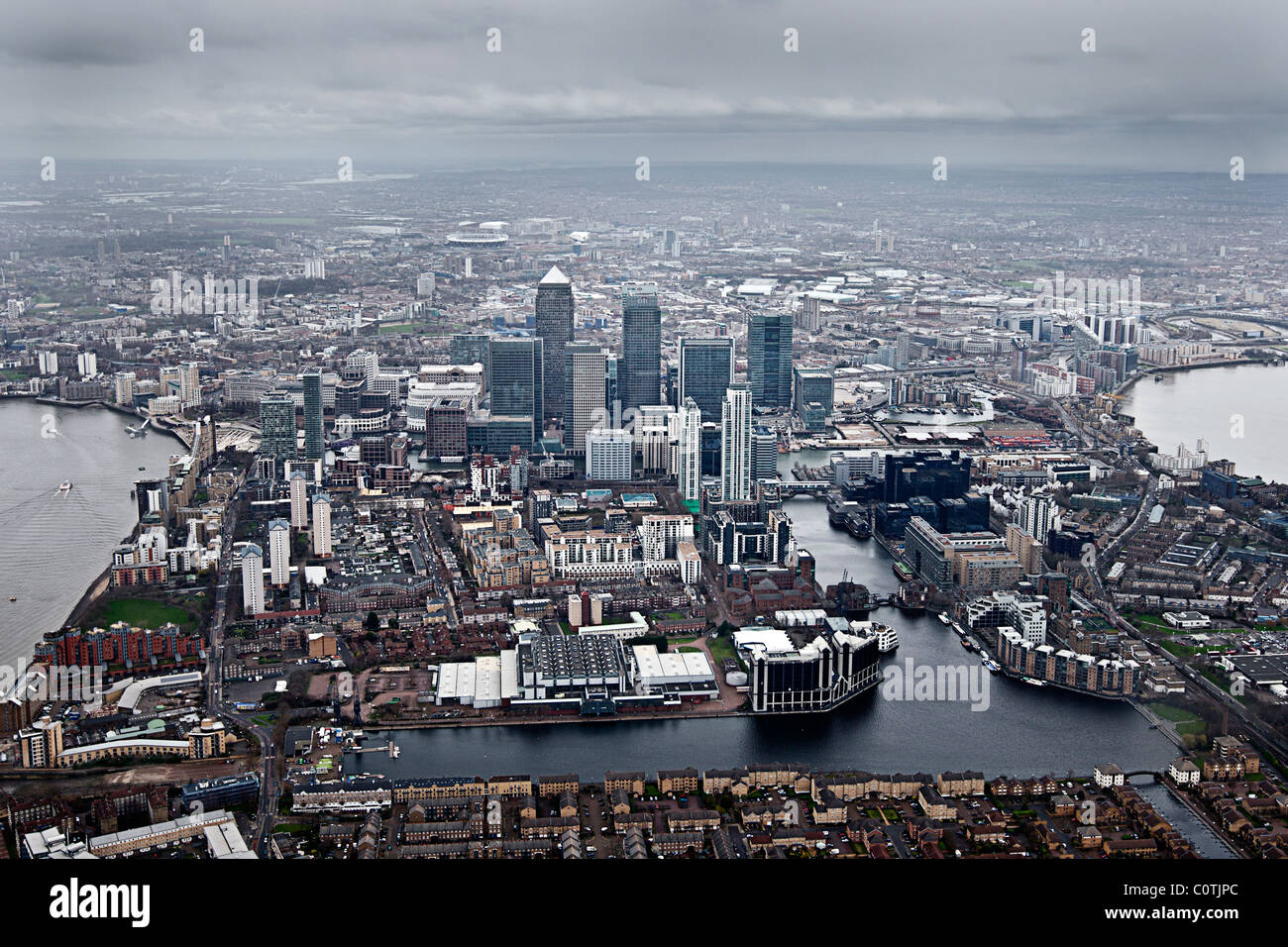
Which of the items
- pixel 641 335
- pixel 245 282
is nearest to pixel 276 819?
Answer: pixel 641 335

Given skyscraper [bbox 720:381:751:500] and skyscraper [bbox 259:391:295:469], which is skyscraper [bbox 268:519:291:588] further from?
skyscraper [bbox 720:381:751:500]

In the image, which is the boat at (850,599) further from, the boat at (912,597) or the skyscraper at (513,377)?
the skyscraper at (513,377)

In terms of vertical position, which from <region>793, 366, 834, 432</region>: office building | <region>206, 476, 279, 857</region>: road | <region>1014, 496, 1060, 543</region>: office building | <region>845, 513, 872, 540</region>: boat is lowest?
<region>206, 476, 279, 857</region>: road

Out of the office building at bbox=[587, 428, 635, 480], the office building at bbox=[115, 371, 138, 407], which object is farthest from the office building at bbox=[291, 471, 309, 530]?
the office building at bbox=[115, 371, 138, 407]

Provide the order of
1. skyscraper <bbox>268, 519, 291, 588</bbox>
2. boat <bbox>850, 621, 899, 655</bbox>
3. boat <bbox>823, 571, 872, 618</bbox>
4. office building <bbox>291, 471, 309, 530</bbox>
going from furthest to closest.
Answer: office building <bbox>291, 471, 309, 530</bbox> → skyscraper <bbox>268, 519, 291, 588</bbox> → boat <bbox>823, 571, 872, 618</bbox> → boat <bbox>850, 621, 899, 655</bbox>

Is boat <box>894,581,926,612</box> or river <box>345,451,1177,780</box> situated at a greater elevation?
boat <box>894,581,926,612</box>

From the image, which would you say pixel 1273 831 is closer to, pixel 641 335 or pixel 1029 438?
pixel 1029 438
